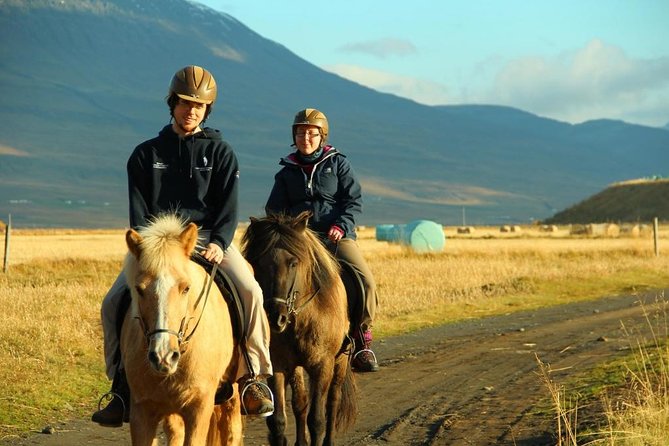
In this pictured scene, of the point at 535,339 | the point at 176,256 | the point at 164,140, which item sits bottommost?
the point at 535,339

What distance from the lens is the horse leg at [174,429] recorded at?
7.14 metres

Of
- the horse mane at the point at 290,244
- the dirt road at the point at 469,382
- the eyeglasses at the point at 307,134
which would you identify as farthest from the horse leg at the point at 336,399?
the eyeglasses at the point at 307,134

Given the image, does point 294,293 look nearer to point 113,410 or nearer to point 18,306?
point 113,410

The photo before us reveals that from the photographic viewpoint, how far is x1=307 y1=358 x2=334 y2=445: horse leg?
881cm

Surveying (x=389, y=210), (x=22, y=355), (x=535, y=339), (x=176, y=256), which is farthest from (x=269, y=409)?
(x=389, y=210)

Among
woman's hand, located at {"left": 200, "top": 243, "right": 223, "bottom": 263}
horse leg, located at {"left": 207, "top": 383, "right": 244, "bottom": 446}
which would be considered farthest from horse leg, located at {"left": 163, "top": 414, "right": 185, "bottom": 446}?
woman's hand, located at {"left": 200, "top": 243, "right": 223, "bottom": 263}

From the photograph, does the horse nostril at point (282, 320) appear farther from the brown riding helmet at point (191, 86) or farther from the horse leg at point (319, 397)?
the brown riding helmet at point (191, 86)

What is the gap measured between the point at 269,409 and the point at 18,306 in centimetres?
950

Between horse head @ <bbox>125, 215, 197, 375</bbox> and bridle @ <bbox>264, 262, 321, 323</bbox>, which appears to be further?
bridle @ <bbox>264, 262, 321, 323</bbox>

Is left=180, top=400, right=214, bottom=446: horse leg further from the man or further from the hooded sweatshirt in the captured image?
the hooded sweatshirt

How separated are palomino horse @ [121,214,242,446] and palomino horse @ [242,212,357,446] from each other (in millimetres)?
1368

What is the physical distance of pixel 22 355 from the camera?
41.3ft

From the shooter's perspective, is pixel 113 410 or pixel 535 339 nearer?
pixel 113 410

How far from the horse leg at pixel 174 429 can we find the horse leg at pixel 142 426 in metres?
0.23
